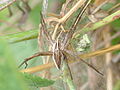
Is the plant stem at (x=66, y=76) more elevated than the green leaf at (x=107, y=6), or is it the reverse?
the green leaf at (x=107, y=6)

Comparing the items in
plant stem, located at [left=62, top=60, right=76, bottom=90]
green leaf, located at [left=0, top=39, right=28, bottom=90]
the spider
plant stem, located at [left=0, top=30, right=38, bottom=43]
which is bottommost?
plant stem, located at [left=62, top=60, right=76, bottom=90]

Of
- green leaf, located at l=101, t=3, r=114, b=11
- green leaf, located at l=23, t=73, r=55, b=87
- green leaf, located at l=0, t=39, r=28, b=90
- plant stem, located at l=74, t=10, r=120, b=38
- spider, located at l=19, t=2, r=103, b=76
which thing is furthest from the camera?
green leaf, located at l=101, t=3, r=114, b=11

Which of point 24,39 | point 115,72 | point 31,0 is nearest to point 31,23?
point 31,0

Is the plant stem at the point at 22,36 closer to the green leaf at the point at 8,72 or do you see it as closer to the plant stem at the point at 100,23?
the plant stem at the point at 100,23

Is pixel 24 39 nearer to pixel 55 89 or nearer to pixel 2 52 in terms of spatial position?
pixel 55 89

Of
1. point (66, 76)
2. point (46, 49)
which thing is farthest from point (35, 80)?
point (46, 49)

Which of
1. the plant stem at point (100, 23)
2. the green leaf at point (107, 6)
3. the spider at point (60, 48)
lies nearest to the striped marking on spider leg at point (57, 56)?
the spider at point (60, 48)

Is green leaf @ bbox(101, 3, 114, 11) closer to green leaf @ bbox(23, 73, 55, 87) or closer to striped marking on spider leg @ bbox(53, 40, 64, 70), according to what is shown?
striped marking on spider leg @ bbox(53, 40, 64, 70)

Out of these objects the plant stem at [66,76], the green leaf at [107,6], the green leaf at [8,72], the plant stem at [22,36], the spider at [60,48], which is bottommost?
the plant stem at [66,76]

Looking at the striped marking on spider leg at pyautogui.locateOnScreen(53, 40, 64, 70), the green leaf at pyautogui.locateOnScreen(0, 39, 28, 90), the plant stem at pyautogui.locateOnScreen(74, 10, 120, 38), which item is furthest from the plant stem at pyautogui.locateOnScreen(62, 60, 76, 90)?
the green leaf at pyautogui.locateOnScreen(0, 39, 28, 90)
